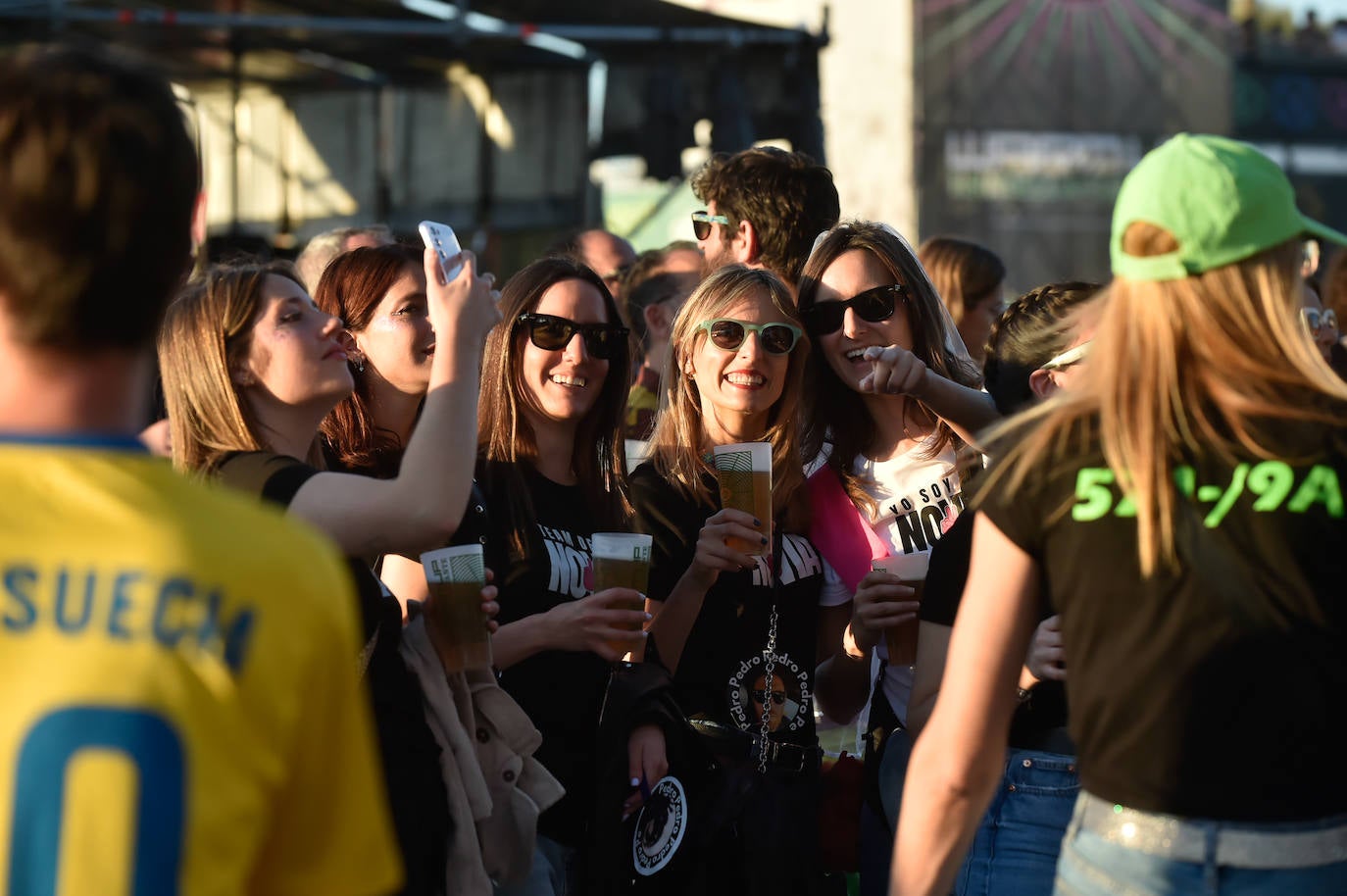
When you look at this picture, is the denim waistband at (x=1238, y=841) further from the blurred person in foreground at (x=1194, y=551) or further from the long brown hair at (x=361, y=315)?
the long brown hair at (x=361, y=315)

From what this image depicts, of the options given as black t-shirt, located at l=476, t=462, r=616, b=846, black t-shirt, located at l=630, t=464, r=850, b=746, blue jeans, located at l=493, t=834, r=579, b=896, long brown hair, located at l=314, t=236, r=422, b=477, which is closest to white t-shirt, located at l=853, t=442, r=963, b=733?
black t-shirt, located at l=630, t=464, r=850, b=746

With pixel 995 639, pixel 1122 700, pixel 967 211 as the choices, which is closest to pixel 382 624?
pixel 995 639

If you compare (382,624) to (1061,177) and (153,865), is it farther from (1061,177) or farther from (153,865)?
(1061,177)

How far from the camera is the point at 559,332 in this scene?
3.85 m

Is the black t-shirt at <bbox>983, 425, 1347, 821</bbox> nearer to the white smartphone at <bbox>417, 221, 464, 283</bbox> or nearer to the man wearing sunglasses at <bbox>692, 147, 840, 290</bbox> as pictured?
the white smartphone at <bbox>417, 221, 464, 283</bbox>

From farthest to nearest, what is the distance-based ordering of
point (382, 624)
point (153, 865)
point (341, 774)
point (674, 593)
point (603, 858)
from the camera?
point (674, 593), point (603, 858), point (382, 624), point (341, 774), point (153, 865)

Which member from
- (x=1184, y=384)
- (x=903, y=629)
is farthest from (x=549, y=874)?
(x=1184, y=384)

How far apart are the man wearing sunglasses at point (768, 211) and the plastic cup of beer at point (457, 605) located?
211 cm

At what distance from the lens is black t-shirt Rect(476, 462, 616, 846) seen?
11.5ft

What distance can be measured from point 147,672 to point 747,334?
2648 millimetres

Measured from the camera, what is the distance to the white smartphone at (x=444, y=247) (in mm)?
2727

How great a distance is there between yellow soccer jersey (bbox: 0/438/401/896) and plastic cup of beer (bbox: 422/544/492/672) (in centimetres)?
142

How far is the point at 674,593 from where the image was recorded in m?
3.63

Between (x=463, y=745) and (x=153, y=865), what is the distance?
1549 millimetres
